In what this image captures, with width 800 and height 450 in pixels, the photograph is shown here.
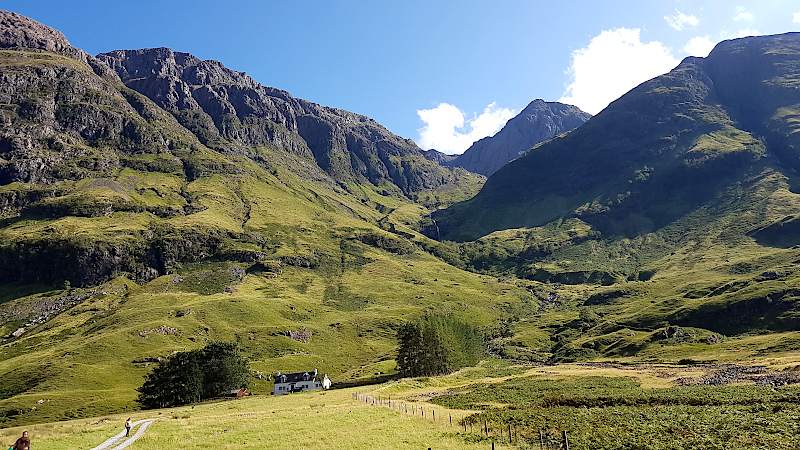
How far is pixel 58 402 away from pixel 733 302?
286 metres

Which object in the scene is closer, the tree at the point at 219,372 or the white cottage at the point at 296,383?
the tree at the point at 219,372

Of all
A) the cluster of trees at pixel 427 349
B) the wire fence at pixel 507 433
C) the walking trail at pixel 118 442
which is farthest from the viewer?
the cluster of trees at pixel 427 349

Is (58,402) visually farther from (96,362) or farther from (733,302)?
(733,302)

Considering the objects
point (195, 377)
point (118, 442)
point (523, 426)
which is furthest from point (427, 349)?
point (118, 442)

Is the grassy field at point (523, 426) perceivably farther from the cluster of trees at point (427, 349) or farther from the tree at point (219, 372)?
the tree at point (219, 372)

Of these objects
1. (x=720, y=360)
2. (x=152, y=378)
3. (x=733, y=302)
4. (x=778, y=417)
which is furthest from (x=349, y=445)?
(x=733, y=302)

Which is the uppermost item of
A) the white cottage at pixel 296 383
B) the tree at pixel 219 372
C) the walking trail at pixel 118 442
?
the walking trail at pixel 118 442

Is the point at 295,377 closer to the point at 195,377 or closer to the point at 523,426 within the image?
the point at 195,377

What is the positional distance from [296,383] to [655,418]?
140 metres

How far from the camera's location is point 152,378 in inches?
4951

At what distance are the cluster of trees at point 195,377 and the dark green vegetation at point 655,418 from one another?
88.7 metres

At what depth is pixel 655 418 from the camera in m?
41.3

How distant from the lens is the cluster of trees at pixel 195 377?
12088 centimetres

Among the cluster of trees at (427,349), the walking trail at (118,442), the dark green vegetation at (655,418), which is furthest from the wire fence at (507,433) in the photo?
the cluster of trees at (427,349)
